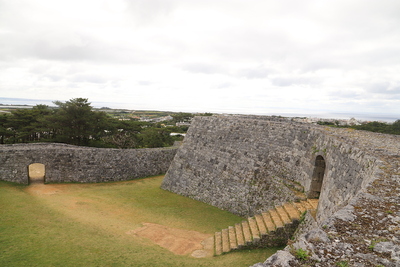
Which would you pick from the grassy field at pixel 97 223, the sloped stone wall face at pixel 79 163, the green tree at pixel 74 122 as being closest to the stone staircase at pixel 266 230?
the grassy field at pixel 97 223

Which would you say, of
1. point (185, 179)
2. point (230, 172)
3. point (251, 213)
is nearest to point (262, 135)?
point (230, 172)

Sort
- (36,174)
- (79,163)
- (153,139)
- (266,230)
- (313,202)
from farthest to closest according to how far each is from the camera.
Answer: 1. (153,139)
2. (36,174)
3. (79,163)
4. (313,202)
5. (266,230)

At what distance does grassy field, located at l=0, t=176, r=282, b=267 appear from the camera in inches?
287

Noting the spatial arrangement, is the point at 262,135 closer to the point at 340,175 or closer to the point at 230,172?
the point at 230,172

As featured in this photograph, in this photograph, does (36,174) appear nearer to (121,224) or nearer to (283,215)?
(121,224)

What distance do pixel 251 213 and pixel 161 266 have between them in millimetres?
4875

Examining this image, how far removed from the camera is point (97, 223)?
32.9 feet

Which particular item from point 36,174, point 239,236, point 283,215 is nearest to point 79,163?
point 36,174

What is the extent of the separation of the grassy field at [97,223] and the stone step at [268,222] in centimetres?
63

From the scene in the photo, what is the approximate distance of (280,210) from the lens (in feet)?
29.9

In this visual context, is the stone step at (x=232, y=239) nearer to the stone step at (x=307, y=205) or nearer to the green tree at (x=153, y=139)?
the stone step at (x=307, y=205)

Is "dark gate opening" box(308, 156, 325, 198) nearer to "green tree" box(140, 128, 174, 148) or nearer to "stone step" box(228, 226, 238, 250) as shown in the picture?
"stone step" box(228, 226, 238, 250)

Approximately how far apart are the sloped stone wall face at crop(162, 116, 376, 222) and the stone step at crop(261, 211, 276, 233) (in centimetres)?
79

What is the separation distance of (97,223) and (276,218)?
23.4 ft
